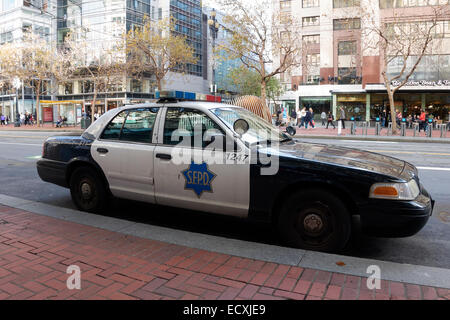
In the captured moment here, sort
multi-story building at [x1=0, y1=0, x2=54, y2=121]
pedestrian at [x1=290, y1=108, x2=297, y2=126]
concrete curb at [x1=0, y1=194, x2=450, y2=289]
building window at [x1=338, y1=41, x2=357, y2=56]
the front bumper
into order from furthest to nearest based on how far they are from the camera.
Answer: multi-story building at [x1=0, y1=0, x2=54, y2=121]
building window at [x1=338, y1=41, x2=357, y2=56]
pedestrian at [x1=290, y1=108, x2=297, y2=126]
the front bumper
concrete curb at [x1=0, y1=194, x2=450, y2=289]

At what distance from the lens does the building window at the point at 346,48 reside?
4025 centimetres

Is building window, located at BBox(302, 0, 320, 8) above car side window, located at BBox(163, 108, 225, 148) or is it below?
above

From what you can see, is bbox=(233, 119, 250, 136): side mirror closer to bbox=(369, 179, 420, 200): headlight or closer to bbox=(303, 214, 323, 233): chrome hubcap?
bbox=(303, 214, 323, 233): chrome hubcap

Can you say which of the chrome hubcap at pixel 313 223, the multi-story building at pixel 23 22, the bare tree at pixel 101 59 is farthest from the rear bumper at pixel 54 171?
the multi-story building at pixel 23 22

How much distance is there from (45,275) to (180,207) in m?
1.68

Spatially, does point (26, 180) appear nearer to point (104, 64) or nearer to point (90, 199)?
point (90, 199)

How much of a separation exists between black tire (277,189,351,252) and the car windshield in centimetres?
89

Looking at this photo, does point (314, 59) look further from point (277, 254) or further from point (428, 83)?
point (277, 254)

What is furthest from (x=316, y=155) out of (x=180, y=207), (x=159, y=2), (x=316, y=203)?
(x=159, y=2)

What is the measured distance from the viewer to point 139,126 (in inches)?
189

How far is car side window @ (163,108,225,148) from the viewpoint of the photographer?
169 inches

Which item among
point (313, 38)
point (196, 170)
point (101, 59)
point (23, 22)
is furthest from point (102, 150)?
point (23, 22)

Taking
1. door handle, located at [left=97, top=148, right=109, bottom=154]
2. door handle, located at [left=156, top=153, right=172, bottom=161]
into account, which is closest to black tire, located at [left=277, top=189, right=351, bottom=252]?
door handle, located at [left=156, top=153, right=172, bottom=161]

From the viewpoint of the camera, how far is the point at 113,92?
4841 cm
